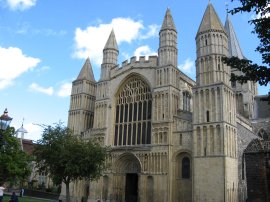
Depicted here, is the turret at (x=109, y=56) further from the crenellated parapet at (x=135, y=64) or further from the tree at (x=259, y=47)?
the tree at (x=259, y=47)

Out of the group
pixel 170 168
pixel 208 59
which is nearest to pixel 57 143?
pixel 170 168

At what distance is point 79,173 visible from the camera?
3011 centimetres

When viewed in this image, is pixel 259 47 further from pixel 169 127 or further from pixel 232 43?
pixel 232 43

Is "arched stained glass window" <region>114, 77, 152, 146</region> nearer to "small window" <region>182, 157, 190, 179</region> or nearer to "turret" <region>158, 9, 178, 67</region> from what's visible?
"turret" <region>158, 9, 178, 67</region>

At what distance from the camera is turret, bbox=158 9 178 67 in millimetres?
37844

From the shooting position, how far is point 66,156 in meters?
29.5

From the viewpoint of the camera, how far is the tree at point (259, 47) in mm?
11547

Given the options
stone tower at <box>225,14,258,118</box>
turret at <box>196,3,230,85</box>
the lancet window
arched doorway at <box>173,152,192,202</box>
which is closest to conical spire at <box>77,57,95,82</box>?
the lancet window

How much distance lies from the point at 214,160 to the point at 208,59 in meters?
10.8

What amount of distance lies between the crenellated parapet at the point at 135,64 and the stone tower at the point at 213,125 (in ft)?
20.3

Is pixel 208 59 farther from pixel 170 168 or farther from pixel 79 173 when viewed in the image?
pixel 79 173

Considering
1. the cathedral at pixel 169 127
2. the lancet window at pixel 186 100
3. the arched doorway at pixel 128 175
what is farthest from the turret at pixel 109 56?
the arched doorway at pixel 128 175

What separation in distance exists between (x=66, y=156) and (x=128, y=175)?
36.9 ft

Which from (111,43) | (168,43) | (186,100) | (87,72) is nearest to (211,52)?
(168,43)
